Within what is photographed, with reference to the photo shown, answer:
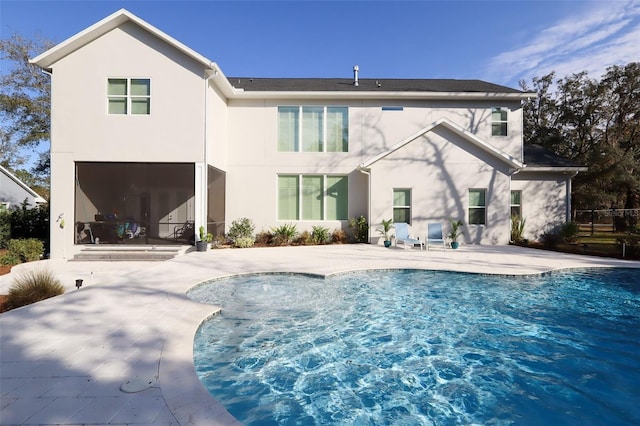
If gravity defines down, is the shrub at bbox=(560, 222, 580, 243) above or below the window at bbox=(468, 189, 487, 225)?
below

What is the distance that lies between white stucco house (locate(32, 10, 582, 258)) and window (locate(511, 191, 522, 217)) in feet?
0.23

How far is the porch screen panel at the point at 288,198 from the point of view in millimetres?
15148

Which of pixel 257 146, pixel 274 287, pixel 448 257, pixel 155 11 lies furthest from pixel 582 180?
pixel 155 11

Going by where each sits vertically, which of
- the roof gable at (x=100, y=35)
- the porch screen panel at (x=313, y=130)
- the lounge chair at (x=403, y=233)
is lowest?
the lounge chair at (x=403, y=233)

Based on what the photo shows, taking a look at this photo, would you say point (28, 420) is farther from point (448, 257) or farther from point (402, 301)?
point (448, 257)

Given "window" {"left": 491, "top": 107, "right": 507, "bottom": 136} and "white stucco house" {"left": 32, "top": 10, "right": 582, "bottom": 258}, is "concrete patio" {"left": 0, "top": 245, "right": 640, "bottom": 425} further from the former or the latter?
"window" {"left": 491, "top": 107, "right": 507, "bottom": 136}

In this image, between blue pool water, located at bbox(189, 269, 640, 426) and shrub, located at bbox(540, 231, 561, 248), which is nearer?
blue pool water, located at bbox(189, 269, 640, 426)

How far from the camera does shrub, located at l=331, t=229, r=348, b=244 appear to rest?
14.6 meters

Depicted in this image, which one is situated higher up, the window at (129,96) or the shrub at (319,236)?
the window at (129,96)

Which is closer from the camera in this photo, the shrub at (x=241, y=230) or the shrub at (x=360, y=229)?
the shrub at (x=241, y=230)

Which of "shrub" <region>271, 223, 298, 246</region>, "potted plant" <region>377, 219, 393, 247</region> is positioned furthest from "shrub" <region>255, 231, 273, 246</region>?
"potted plant" <region>377, 219, 393, 247</region>

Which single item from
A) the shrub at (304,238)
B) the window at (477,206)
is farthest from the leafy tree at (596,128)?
the shrub at (304,238)

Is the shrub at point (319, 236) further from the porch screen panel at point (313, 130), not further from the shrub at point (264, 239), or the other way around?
the porch screen panel at point (313, 130)

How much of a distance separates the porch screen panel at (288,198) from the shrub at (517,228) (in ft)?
35.6
